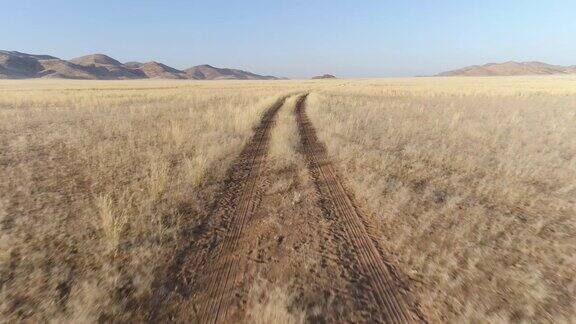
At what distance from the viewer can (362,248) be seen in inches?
173

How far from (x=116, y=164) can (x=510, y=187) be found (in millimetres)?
8393

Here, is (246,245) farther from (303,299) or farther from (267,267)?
(303,299)

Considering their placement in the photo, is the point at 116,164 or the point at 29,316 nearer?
the point at 29,316

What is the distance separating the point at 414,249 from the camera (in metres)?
4.31

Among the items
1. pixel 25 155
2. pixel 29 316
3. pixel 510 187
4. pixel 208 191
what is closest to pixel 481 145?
pixel 510 187

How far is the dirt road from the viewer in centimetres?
321

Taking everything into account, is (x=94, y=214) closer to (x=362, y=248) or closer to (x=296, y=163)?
(x=362, y=248)

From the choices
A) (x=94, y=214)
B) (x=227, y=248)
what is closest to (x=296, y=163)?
(x=227, y=248)

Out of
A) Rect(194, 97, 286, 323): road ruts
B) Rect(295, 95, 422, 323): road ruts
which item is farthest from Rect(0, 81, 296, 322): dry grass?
Rect(295, 95, 422, 323): road ruts

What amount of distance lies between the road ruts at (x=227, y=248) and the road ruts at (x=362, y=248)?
4.38ft

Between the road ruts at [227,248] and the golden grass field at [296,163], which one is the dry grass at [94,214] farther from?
the road ruts at [227,248]

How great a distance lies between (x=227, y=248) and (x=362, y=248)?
176 centimetres

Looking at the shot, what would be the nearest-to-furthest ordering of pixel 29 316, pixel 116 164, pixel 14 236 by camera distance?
pixel 29 316
pixel 14 236
pixel 116 164

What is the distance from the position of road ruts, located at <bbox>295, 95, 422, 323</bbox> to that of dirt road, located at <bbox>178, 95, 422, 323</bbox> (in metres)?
0.01
